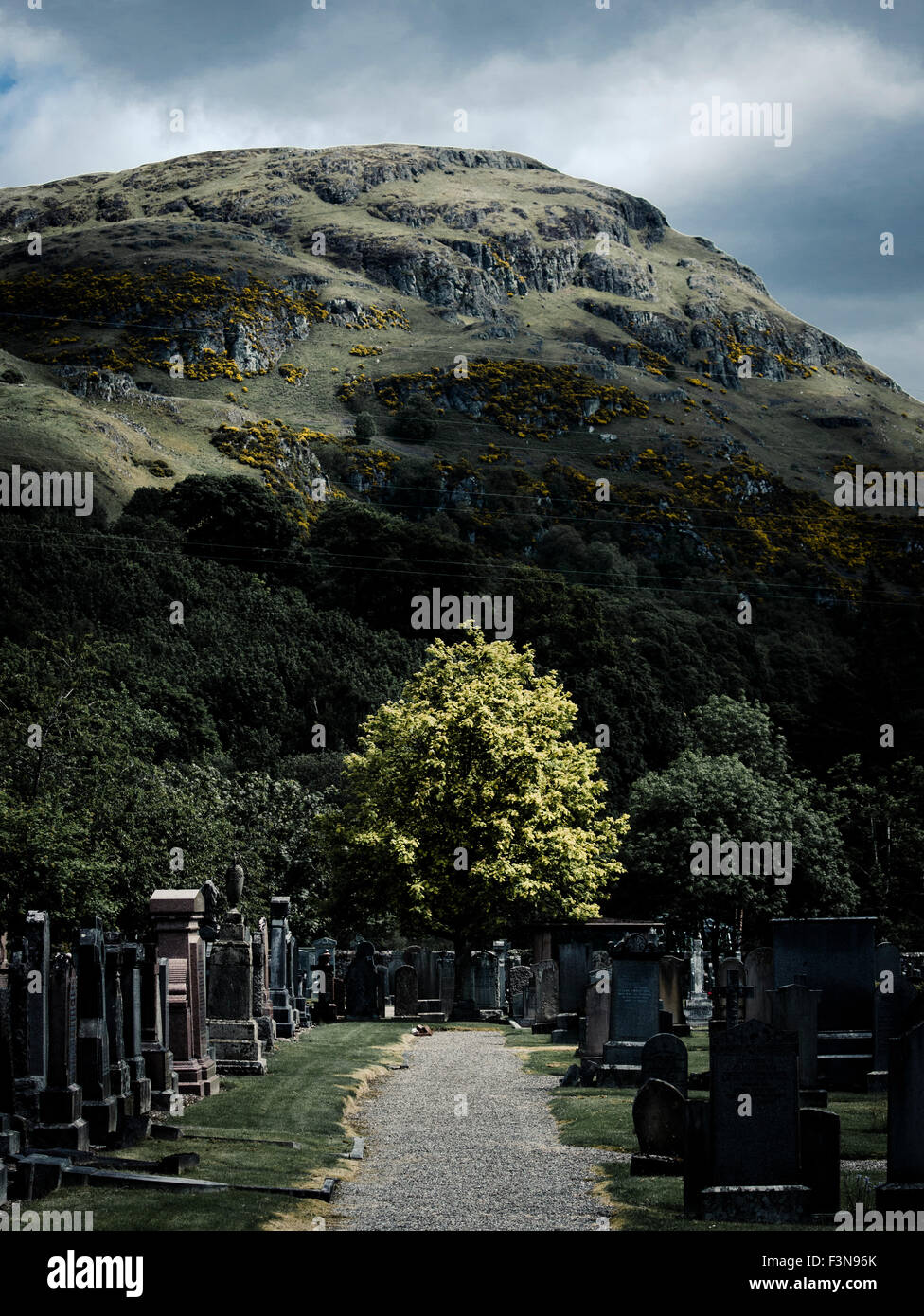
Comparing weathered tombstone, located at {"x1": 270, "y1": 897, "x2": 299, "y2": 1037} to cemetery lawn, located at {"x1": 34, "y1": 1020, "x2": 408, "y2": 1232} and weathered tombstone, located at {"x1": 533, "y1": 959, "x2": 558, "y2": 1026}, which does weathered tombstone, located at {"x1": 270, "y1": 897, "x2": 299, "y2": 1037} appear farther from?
weathered tombstone, located at {"x1": 533, "y1": 959, "x2": 558, "y2": 1026}

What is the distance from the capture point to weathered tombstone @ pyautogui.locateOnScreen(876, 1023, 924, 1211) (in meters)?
10.4

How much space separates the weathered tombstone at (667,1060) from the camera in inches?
596

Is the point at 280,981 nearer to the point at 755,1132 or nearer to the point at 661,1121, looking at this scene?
the point at 661,1121

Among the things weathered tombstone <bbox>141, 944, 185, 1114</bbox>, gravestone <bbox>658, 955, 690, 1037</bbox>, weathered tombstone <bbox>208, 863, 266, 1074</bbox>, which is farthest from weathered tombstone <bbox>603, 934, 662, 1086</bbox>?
weathered tombstone <bbox>141, 944, 185, 1114</bbox>

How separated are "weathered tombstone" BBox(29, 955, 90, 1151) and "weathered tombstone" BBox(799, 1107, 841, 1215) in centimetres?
594

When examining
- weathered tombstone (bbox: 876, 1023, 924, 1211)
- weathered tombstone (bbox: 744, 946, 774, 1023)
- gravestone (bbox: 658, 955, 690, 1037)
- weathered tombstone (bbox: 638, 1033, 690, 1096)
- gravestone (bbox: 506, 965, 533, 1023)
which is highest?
weathered tombstone (bbox: 876, 1023, 924, 1211)

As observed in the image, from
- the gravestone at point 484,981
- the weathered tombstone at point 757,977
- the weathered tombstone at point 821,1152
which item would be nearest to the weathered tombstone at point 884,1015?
the weathered tombstone at point 757,977

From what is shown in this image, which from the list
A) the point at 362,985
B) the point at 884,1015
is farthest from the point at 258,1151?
the point at 362,985

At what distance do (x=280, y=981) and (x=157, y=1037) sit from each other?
14.4 metres

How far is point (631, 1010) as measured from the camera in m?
21.4

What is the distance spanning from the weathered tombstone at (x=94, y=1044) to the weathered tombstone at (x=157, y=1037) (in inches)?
Answer: 88.1

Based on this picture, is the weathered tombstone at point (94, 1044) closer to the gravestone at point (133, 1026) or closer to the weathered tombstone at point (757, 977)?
the gravestone at point (133, 1026)

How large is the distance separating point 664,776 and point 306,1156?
3956cm

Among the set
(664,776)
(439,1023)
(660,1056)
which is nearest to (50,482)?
(664,776)
